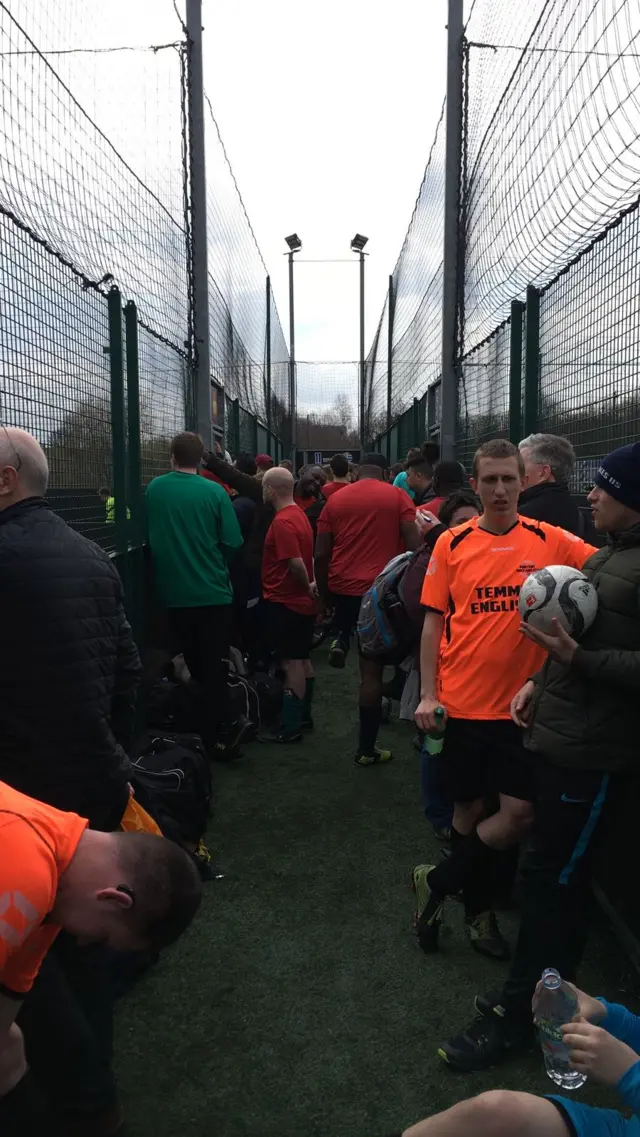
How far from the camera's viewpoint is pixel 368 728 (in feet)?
18.4

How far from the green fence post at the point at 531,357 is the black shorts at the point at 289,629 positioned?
2107 millimetres

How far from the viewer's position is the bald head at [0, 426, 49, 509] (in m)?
2.56

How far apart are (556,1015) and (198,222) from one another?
274 inches

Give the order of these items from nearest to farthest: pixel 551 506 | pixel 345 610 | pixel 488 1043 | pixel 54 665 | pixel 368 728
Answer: pixel 54 665 < pixel 488 1043 < pixel 551 506 < pixel 368 728 < pixel 345 610

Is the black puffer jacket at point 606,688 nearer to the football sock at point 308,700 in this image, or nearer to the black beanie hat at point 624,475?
the black beanie hat at point 624,475

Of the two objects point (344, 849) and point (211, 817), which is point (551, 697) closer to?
point (344, 849)

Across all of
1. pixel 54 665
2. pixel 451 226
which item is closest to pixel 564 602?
pixel 54 665

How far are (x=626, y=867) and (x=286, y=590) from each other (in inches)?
131

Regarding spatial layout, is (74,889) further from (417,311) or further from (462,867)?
(417,311)

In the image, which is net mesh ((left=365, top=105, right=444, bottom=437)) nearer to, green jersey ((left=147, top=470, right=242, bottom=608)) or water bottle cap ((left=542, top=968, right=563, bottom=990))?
green jersey ((left=147, top=470, right=242, bottom=608))

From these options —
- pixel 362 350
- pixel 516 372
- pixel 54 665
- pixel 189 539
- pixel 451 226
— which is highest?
pixel 362 350

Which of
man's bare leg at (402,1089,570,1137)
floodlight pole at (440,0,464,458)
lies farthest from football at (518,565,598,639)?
floodlight pole at (440,0,464,458)

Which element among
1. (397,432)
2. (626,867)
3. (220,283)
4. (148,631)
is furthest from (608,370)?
(397,432)

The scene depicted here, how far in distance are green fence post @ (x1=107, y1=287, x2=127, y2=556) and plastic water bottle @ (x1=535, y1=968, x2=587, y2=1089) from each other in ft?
12.6
